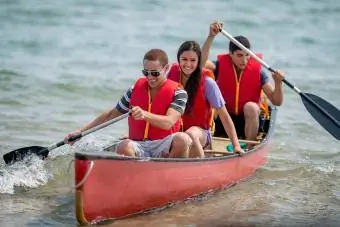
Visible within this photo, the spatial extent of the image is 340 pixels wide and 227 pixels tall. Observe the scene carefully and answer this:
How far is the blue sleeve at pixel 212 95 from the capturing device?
6410 millimetres

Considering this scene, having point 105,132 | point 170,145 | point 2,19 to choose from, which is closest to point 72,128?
point 105,132

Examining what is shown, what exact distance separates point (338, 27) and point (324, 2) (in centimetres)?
218

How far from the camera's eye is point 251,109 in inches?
295

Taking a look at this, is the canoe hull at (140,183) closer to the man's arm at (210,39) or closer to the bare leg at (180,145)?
the bare leg at (180,145)

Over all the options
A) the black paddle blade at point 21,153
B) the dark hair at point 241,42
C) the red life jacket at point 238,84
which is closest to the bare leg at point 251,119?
the red life jacket at point 238,84

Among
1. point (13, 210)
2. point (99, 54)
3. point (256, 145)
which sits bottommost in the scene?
point (13, 210)

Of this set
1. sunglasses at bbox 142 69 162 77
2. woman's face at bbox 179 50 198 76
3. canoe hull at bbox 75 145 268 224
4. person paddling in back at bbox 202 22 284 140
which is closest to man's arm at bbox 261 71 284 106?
person paddling in back at bbox 202 22 284 140

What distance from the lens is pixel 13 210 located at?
6.20 m

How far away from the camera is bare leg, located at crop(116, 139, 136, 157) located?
5.79 m

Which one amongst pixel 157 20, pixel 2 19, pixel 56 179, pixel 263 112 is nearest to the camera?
pixel 56 179

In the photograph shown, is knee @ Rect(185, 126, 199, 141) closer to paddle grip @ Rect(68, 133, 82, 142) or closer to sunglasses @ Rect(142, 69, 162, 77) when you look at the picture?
sunglasses @ Rect(142, 69, 162, 77)

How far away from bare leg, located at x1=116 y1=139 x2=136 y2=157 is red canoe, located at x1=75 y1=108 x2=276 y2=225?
226mm

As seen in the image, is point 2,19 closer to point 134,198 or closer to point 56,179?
point 56,179

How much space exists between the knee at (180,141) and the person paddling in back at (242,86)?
5.39ft
